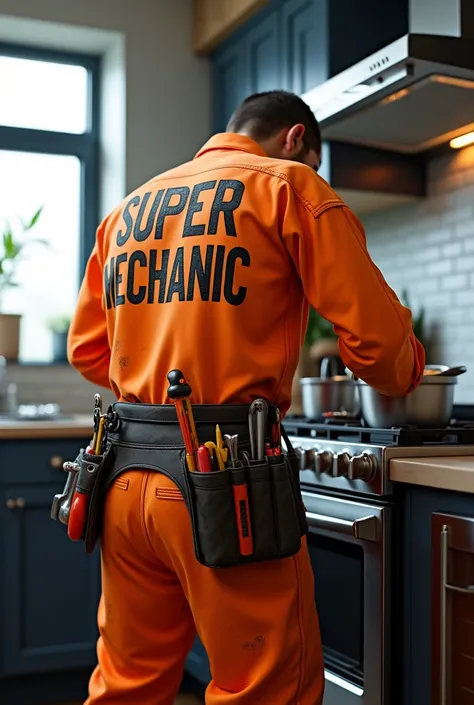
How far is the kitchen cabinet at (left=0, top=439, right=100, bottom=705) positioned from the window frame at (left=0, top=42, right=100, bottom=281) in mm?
1233

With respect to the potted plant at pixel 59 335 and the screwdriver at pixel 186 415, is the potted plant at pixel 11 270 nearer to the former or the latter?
the potted plant at pixel 59 335

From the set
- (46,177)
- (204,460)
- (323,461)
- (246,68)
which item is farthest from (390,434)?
(46,177)

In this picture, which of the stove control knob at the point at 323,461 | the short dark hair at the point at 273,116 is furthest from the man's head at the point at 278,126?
the stove control knob at the point at 323,461

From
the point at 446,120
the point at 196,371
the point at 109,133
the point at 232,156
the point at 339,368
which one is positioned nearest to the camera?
the point at 196,371

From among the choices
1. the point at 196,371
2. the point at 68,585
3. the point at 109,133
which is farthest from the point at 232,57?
the point at 196,371

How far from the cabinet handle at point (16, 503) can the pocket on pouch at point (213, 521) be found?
5.36ft

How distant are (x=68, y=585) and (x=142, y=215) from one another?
5.75 feet

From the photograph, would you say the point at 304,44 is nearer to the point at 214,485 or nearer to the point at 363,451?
the point at 363,451

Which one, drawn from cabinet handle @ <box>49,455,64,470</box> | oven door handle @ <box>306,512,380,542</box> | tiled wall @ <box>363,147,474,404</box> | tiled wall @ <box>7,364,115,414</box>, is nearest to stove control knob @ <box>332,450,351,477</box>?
oven door handle @ <box>306,512,380,542</box>

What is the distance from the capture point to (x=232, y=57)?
12.1 feet

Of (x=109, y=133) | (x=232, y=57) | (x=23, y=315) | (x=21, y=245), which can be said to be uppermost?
(x=232, y=57)

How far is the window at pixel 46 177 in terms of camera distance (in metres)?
3.91

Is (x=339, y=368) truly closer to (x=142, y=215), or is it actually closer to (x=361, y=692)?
(x=361, y=692)

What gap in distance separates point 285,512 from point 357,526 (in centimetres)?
50
